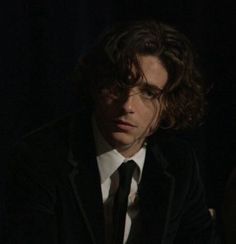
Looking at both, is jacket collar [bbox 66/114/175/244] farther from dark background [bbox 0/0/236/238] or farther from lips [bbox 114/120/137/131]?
dark background [bbox 0/0/236/238]

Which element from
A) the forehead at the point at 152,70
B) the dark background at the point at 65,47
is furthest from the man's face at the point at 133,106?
the dark background at the point at 65,47

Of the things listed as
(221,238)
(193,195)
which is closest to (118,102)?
(193,195)

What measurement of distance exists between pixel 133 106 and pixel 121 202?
22 centimetres

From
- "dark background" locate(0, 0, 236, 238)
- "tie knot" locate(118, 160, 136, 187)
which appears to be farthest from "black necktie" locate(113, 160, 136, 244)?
"dark background" locate(0, 0, 236, 238)

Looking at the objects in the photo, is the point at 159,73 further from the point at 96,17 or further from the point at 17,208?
the point at 96,17

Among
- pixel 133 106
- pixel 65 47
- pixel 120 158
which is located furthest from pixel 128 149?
pixel 65 47

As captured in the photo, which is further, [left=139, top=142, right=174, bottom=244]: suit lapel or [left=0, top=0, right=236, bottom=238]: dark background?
[left=0, top=0, right=236, bottom=238]: dark background

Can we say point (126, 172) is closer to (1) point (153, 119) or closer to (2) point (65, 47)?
(1) point (153, 119)

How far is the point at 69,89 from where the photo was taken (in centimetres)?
175

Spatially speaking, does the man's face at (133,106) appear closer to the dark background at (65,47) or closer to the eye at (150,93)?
the eye at (150,93)

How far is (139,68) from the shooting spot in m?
1.22

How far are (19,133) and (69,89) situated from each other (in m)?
0.19

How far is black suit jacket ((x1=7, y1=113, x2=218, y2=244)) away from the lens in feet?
3.97

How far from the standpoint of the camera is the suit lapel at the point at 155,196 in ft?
4.28
